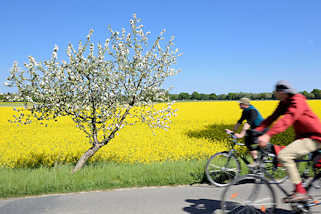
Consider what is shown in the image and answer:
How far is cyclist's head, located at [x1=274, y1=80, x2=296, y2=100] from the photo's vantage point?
10.3ft

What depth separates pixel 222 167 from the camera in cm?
532

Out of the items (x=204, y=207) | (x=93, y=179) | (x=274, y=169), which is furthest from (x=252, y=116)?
A: (x=93, y=179)

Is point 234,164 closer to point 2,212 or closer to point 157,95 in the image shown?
point 157,95

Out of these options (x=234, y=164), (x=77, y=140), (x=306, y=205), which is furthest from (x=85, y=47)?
(x=77, y=140)

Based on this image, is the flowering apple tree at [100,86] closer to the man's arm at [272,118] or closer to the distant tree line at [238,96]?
the man's arm at [272,118]

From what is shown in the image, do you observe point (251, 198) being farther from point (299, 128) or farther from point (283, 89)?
point (283, 89)

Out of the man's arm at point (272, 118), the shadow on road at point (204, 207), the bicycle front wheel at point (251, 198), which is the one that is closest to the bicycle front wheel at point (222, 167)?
the shadow on road at point (204, 207)

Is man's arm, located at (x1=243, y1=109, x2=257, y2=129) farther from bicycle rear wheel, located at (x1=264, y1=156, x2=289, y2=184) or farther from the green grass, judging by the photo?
the green grass

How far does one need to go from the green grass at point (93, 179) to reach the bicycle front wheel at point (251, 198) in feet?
6.65

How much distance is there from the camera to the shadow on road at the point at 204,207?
3.65 m

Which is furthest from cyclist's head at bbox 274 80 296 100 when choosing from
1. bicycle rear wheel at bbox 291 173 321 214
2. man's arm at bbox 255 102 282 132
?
bicycle rear wheel at bbox 291 173 321 214

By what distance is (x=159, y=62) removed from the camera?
20.8ft

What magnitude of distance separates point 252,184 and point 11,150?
426 inches

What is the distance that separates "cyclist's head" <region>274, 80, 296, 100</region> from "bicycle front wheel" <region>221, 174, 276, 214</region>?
3.83 ft
